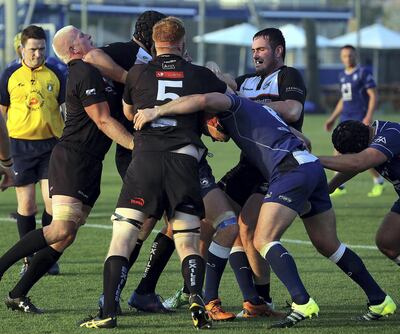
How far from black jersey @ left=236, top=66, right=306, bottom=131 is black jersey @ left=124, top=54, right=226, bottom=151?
832 millimetres

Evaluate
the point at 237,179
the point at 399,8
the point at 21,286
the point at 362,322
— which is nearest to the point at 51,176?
the point at 21,286

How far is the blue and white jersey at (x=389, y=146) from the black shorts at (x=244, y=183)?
928 millimetres

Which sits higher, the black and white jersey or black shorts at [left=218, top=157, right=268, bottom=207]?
the black and white jersey

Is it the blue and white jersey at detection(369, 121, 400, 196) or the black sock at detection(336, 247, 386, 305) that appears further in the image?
the blue and white jersey at detection(369, 121, 400, 196)

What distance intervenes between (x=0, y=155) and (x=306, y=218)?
2.80 m

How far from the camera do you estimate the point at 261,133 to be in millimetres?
7773

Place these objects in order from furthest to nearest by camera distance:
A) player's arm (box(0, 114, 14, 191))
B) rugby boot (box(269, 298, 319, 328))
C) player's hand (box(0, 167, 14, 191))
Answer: player's hand (box(0, 167, 14, 191)), player's arm (box(0, 114, 14, 191)), rugby boot (box(269, 298, 319, 328))

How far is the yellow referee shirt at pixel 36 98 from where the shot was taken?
1060 centimetres

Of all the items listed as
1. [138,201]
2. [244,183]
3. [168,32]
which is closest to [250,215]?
[244,183]

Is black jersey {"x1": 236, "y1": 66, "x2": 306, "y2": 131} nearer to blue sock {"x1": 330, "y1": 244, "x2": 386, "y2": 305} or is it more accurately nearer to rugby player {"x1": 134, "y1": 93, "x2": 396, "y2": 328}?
rugby player {"x1": 134, "y1": 93, "x2": 396, "y2": 328}

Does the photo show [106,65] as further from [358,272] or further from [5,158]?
[358,272]

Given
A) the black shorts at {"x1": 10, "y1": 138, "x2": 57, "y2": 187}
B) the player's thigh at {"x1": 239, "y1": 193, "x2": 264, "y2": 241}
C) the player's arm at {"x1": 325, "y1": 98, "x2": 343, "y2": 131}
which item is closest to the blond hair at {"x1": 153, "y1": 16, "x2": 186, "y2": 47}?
the player's thigh at {"x1": 239, "y1": 193, "x2": 264, "y2": 241}

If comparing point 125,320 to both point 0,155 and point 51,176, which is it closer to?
point 51,176

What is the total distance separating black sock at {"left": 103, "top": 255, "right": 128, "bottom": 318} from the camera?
7527 mm
